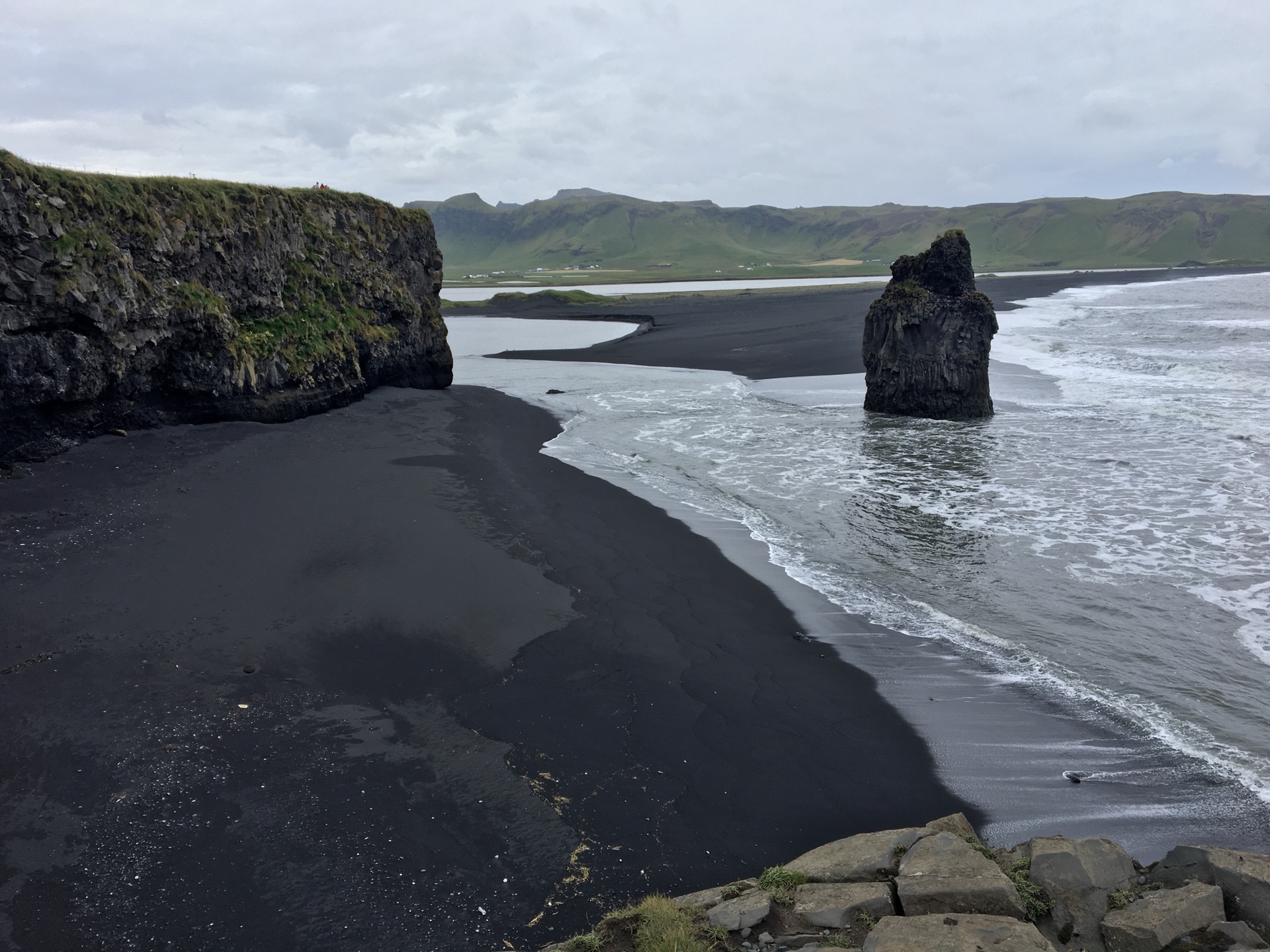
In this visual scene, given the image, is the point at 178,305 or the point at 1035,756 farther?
the point at 178,305

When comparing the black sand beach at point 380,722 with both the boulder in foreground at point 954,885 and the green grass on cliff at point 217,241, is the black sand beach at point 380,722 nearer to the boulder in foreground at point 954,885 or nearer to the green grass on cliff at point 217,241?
the boulder in foreground at point 954,885

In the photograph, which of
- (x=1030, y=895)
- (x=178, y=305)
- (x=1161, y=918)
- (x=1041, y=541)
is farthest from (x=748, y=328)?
(x=1161, y=918)

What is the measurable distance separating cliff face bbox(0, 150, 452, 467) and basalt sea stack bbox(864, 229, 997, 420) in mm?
17082

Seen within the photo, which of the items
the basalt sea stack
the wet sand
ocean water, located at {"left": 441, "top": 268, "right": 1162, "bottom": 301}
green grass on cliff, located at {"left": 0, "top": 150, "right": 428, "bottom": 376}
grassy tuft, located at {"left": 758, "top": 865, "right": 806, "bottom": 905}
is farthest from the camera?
ocean water, located at {"left": 441, "top": 268, "right": 1162, "bottom": 301}

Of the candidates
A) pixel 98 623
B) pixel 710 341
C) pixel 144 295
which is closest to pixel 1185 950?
pixel 98 623

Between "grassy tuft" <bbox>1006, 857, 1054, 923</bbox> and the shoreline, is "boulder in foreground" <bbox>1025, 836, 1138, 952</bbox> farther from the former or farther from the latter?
the shoreline

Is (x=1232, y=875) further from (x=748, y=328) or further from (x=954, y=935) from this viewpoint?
(x=748, y=328)

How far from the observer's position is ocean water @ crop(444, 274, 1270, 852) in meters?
7.96

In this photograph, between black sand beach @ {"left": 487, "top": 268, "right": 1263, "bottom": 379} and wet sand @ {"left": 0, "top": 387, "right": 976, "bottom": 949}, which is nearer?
wet sand @ {"left": 0, "top": 387, "right": 976, "bottom": 949}

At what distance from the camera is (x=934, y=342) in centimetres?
2667

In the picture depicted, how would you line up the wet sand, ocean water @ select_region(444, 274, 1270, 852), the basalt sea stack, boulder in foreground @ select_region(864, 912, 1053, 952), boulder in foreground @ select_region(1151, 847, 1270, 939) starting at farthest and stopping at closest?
the basalt sea stack
ocean water @ select_region(444, 274, 1270, 852)
the wet sand
boulder in foreground @ select_region(1151, 847, 1270, 939)
boulder in foreground @ select_region(864, 912, 1053, 952)

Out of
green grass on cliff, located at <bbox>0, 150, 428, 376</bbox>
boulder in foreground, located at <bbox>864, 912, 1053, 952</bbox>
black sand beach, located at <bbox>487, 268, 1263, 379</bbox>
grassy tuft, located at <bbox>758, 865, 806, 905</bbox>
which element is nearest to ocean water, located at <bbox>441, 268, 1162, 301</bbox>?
black sand beach, located at <bbox>487, 268, 1263, 379</bbox>

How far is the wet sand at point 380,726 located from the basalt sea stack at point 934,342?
53.3 feet

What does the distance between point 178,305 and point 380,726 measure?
14045 millimetres
